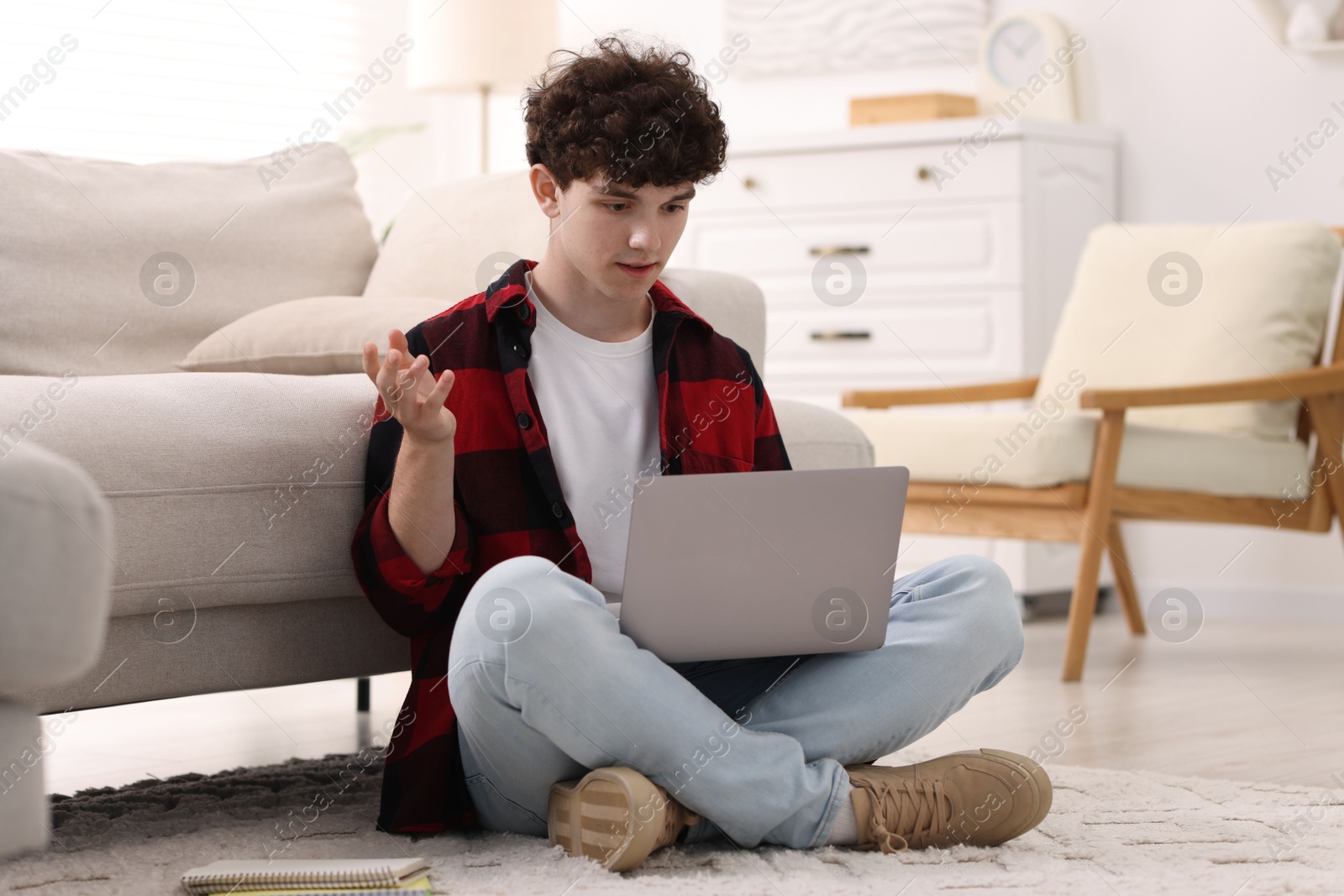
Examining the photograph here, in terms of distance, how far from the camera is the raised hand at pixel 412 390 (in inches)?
48.9

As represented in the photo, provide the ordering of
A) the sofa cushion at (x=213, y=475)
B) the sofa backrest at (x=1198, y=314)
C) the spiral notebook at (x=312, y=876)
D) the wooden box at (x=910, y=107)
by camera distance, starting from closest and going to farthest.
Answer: the spiral notebook at (x=312, y=876) < the sofa cushion at (x=213, y=475) < the sofa backrest at (x=1198, y=314) < the wooden box at (x=910, y=107)

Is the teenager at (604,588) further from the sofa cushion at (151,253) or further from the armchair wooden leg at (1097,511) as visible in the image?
the armchair wooden leg at (1097,511)

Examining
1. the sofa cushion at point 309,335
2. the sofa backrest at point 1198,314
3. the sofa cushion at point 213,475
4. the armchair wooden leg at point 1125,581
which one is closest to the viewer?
the sofa cushion at point 213,475

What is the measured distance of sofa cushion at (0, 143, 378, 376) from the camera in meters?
1.94

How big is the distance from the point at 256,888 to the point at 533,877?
0.71ft

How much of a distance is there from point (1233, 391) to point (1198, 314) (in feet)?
1.34

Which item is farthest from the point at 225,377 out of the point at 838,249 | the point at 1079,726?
the point at 838,249

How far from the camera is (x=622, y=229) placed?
4.64ft

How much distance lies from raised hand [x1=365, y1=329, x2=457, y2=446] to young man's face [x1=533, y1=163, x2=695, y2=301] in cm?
23

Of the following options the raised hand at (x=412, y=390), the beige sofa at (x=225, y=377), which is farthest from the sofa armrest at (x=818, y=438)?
the raised hand at (x=412, y=390)

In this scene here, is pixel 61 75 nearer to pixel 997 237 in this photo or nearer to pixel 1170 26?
pixel 997 237

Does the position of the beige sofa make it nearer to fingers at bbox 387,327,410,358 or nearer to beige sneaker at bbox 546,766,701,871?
fingers at bbox 387,327,410,358

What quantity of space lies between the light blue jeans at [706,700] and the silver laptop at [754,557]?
0.14 feet

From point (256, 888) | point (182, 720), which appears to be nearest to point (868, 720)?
point (256, 888)
